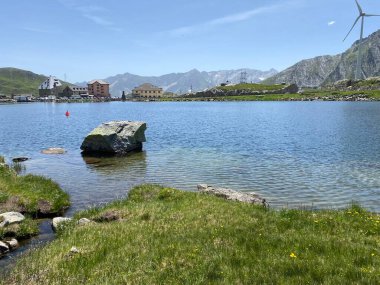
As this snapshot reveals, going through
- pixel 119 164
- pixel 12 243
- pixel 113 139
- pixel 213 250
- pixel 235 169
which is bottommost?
pixel 119 164

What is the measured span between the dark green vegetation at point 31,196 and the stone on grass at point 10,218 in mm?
2203

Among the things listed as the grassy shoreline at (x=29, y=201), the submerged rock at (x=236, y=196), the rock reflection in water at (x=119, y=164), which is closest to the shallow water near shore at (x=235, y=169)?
the rock reflection in water at (x=119, y=164)

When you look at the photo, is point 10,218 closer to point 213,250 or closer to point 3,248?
point 3,248

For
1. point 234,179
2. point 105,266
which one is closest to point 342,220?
point 105,266

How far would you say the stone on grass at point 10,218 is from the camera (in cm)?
2034

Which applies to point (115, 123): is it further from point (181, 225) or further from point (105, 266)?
point (105, 266)

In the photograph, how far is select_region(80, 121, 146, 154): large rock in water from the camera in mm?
52219

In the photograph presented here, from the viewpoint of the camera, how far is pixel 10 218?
2094 cm

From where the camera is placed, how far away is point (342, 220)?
18.0 metres

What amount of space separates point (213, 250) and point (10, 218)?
13.1 m

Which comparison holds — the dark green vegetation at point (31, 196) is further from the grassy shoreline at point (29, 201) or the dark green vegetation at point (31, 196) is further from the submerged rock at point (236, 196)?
the submerged rock at point (236, 196)

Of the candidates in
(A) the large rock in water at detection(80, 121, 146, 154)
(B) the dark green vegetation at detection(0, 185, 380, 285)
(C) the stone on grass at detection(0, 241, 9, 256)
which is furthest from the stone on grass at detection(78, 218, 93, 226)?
(A) the large rock in water at detection(80, 121, 146, 154)

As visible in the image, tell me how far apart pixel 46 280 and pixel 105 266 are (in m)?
2.03

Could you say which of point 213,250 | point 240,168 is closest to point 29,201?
point 213,250
